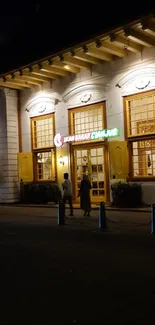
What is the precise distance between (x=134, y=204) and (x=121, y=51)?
6.70 meters

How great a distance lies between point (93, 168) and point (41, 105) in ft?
15.5

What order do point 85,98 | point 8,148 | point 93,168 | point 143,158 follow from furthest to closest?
1. point 8,148
2. point 93,168
3. point 85,98
4. point 143,158

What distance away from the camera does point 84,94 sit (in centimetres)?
1991

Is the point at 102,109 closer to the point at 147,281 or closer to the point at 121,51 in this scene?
the point at 121,51

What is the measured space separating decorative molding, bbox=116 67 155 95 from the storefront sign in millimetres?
1868

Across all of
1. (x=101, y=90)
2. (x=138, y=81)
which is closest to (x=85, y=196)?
(x=138, y=81)

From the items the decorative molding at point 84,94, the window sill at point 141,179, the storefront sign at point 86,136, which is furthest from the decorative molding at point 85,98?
the window sill at point 141,179

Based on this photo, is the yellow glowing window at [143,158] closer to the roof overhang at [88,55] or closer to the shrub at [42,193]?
the roof overhang at [88,55]

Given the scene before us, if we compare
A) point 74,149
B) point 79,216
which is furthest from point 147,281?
point 74,149

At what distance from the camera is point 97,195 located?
65.3ft

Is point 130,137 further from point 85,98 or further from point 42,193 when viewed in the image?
point 42,193

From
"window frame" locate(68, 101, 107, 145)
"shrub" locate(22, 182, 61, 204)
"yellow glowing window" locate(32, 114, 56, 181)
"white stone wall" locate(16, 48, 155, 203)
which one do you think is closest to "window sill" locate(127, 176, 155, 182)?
"white stone wall" locate(16, 48, 155, 203)

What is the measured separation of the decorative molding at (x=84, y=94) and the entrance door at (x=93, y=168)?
7.71 ft

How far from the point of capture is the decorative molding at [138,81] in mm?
17109
